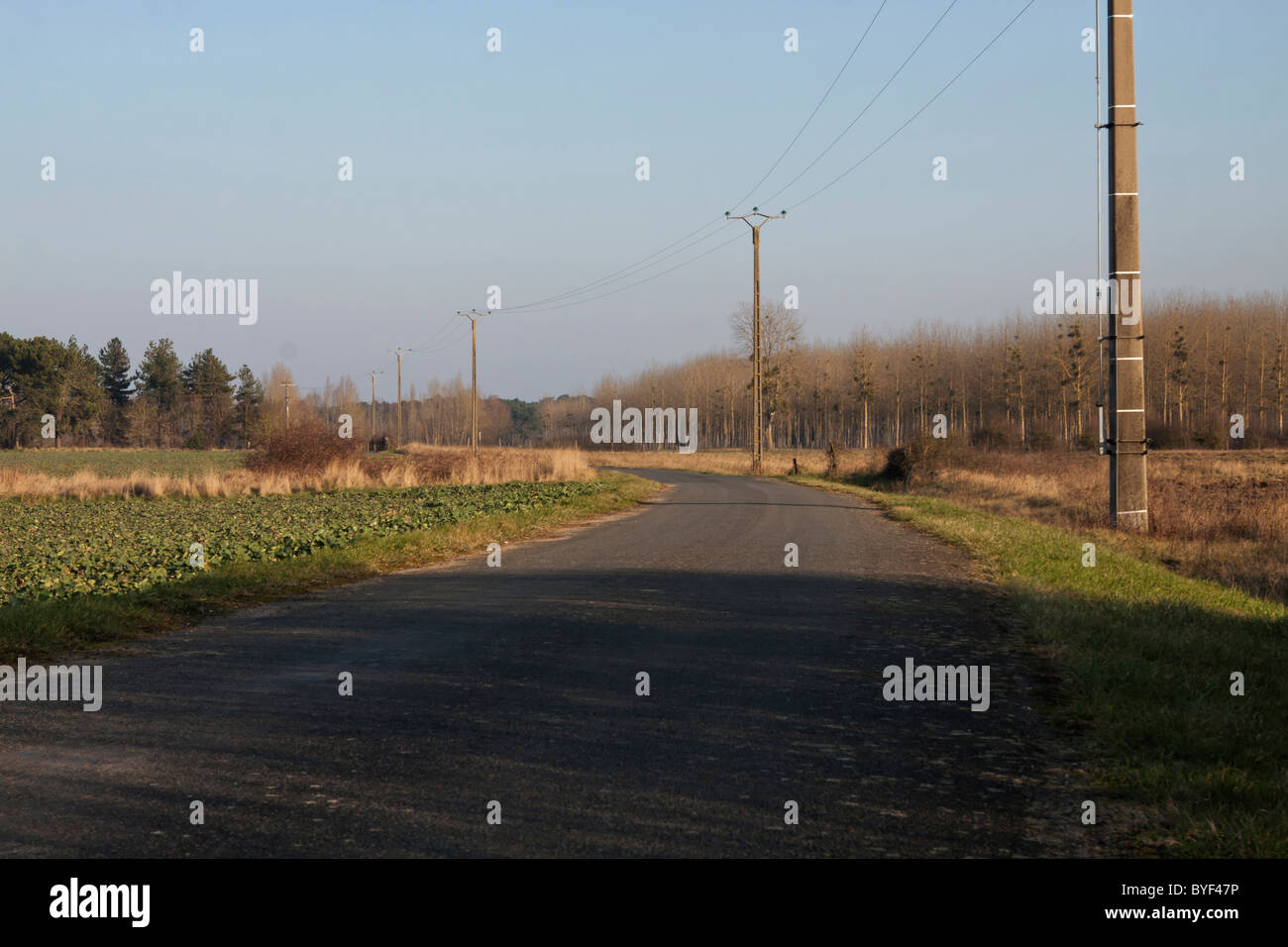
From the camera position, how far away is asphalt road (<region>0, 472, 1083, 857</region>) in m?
4.54

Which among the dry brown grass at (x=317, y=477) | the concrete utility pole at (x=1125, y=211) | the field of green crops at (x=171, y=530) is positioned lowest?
the field of green crops at (x=171, y=530)

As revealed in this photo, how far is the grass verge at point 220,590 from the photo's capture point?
952 cm

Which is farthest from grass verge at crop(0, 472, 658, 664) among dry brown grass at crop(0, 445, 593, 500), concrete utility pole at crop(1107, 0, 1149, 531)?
dry brown grass at crop(0, 445, 593, 500)

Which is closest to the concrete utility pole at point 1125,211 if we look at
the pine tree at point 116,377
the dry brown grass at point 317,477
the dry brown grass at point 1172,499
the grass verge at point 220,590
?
the dry brown grass at point 1172,499

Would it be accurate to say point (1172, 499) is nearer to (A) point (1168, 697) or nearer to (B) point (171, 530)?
(A) point (1168, 697)

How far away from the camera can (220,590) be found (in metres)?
12.5

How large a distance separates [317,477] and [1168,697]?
132 ft

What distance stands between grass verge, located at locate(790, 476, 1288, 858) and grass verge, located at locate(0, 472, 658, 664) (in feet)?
28.7

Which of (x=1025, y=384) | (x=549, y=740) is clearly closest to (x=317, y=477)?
(x=549, y=740)

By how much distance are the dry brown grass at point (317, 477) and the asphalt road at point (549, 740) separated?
102 ft

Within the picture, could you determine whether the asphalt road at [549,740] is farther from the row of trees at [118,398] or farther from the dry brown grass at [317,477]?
the row of trees at [118,398]
